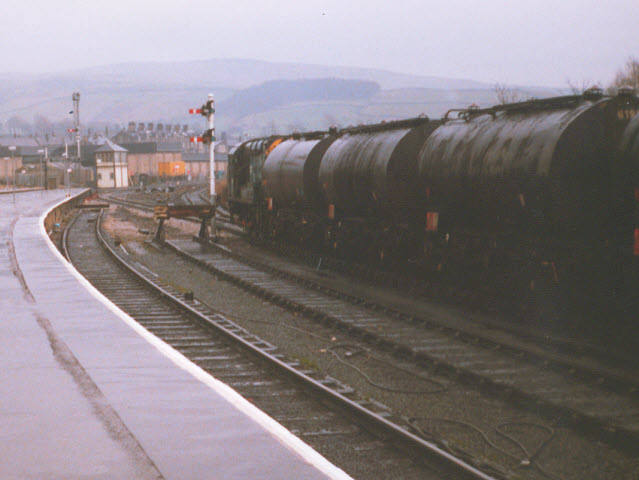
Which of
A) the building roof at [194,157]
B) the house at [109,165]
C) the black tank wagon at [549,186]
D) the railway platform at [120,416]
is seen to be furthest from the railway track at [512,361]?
the building roof at [194,157]

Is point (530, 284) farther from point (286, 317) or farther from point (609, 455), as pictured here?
point (609, 455)

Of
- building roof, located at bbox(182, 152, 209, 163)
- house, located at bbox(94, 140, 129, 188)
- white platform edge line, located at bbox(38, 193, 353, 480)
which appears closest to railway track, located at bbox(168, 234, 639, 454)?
white platform edge line, located at bbox(38, 193, 353, 480)

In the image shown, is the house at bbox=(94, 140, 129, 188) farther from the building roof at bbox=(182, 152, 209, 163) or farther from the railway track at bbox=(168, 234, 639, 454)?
the railway track at bbox=(168, 234, 639, 454)

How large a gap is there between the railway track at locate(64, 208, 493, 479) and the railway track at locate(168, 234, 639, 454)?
1711mm

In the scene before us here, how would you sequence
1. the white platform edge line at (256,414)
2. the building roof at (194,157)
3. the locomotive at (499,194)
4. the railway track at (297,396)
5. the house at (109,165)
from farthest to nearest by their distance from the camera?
the building roof at (194,157) < the house at (109,165) < the locomotive at (499,194) < the railway track at (297,396) < the white platform edge line at (256,414)

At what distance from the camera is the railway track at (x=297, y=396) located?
7590 millimetres

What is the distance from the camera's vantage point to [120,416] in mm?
6828

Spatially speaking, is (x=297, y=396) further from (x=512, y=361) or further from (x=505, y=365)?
Answer: (x=512, y=361)

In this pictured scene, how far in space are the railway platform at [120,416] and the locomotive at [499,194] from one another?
688cm

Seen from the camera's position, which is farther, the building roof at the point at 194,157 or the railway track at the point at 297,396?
the building roof at the point at 194,157

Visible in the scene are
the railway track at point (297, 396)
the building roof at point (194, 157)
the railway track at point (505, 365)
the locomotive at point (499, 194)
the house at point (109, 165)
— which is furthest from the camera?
the building roof at point (194, 157)

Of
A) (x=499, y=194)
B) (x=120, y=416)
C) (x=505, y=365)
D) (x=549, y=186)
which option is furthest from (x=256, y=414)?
(x=499, y=194)

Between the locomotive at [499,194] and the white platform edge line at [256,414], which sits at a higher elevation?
the locomotive at [499,194]

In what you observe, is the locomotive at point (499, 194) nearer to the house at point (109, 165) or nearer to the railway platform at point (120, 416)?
the railway platform at point (120, 416)
